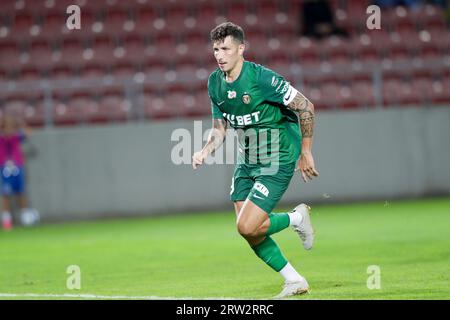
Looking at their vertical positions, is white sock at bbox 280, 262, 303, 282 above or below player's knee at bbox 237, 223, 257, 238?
below

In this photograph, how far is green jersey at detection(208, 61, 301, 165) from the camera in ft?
28.8

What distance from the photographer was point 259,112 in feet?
29.0

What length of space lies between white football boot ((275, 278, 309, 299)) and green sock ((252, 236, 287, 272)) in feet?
0.62

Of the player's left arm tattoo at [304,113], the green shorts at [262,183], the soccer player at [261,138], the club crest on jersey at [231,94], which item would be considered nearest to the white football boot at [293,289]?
the soccer player at [261,138]

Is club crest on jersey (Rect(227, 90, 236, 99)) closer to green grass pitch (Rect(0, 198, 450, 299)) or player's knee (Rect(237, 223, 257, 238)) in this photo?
player's knee (Rect(237, 223, 257, 238))

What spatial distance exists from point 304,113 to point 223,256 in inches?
152

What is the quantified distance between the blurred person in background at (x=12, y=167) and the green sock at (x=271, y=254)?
10554 mm

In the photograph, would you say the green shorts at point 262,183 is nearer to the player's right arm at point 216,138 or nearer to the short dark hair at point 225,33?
the player's right arm at point 216,138

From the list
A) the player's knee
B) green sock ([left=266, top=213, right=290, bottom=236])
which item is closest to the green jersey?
green sock ([left=266, top=213, right=290, bottom=236])

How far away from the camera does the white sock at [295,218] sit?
9.07 m

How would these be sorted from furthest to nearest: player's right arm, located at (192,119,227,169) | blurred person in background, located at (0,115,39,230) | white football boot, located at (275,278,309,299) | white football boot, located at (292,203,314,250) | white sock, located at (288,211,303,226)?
blurred person in background, located at (0,115,39,230)
white football boot, located at (292,203,314,250)
white sock, located at (288,211,303,226)
player's right arm, located at (192,119,227,169)
white football boot, located at (275,278,309,299)

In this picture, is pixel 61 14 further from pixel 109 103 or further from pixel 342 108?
pixel 342 108

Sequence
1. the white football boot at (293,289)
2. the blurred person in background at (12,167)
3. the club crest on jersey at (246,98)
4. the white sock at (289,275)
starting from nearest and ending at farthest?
the white football boot at (293,289)
the white sock at (289,275)
the club crest on jersey at (246,98)
the blurred person in background at (12,167)

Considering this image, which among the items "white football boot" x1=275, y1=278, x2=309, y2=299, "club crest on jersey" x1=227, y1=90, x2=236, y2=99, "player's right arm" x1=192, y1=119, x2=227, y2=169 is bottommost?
"white football boot" x1=275, y1=278, x2=309, y2=299
